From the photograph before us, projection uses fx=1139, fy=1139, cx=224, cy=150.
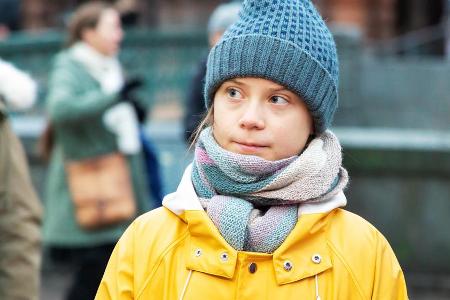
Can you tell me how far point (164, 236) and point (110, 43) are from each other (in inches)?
149

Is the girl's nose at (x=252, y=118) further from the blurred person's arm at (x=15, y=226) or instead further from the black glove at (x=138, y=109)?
the black glove at (x=138, y=109)

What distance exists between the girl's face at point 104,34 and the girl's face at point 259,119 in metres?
3.65

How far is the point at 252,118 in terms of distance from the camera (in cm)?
277

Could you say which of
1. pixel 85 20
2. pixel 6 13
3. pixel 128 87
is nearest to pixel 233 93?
pixel 128 87

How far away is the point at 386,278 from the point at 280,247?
0.28 m

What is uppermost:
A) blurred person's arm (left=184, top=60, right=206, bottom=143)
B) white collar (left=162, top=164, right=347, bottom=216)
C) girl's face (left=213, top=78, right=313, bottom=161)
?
girl's face (left=213, top=78, right=313, bottom=161)

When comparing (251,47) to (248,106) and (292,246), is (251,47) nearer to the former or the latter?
(248,106)

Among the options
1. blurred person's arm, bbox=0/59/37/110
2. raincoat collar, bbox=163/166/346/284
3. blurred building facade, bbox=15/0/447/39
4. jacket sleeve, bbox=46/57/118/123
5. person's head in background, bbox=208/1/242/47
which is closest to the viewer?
raincoat collar, bbox=163/166/346/284

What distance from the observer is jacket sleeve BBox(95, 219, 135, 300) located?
2807 millimetres

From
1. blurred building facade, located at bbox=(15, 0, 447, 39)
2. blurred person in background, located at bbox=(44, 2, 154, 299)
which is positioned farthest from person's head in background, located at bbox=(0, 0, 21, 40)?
blurred building facade, located at bbox=(15, 0, 447, 39)

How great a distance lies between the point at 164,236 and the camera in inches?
112

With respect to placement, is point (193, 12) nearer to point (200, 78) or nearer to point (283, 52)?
point (200, 78)

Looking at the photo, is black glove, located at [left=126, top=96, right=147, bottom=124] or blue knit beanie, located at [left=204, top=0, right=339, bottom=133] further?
black glove, located at [left=126, top=96, right=147, bottom=124]

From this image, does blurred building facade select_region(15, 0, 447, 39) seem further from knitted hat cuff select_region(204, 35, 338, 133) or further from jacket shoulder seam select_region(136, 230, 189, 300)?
jacket shoulder seam select_region(136, 230, 189, 300)
